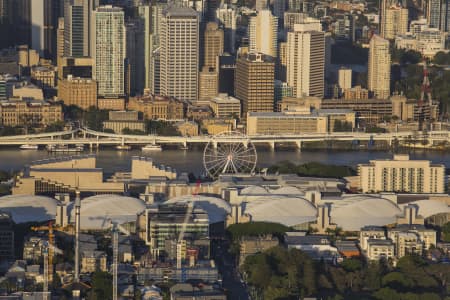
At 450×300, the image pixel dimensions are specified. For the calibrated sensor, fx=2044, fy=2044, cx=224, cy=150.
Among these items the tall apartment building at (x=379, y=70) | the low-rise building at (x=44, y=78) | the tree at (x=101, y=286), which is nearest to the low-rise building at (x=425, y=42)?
the tall apartment building at (x=379, y=70)

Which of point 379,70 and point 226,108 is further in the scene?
point 379,70

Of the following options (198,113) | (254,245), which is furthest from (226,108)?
(254,245)

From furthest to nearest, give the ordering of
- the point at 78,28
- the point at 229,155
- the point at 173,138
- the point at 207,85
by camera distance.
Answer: the point at 78,28 → the point at 207,85 → the point at 173,138 → the point at 229,155

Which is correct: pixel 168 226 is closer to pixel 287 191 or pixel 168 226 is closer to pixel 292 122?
pixel 287 191

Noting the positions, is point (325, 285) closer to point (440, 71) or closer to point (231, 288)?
point (231, 288)

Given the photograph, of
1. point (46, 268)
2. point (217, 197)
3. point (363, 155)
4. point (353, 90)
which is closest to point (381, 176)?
point (217, 197)

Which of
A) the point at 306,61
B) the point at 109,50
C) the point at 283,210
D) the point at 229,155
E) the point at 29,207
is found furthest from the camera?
the point at 109,50
